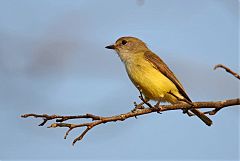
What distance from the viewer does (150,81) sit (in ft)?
17.9

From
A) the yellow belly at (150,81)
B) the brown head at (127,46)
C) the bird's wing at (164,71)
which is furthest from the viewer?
the brown head at (127,46)

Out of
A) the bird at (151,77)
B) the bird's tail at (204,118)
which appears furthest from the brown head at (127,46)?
the bird's tail at (204,118)

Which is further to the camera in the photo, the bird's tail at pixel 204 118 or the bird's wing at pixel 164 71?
the bird's wing at pixel 164 71

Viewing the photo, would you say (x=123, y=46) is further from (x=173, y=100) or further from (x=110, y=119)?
(x=110, y=119)

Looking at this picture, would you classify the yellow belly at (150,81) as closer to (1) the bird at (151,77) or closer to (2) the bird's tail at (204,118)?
(1) the bird at (151,77)

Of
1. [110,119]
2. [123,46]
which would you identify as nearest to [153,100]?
[123,46]

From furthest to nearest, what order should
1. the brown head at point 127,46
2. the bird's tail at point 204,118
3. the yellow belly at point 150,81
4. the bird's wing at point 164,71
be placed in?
the brown head at point 127,46
the bird's wing at point 164,71
the yellow belly at point 150,81
the bird's tail at point 204,118

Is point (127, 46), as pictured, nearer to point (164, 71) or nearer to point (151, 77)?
point (164, 71)

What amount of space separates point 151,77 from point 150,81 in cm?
11

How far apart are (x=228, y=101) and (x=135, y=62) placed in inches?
107

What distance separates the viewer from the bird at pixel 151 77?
5.43 metres

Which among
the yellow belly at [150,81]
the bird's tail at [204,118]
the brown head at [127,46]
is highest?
the brown head at [127,46]

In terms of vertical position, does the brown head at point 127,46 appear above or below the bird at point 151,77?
above

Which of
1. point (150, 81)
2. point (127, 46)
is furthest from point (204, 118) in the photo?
point (127, 46)
